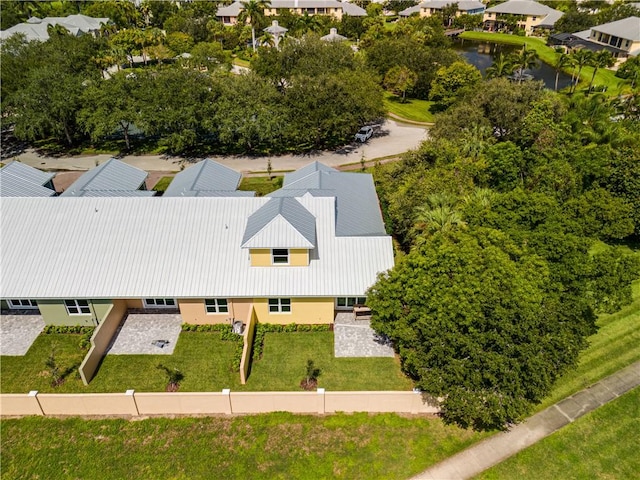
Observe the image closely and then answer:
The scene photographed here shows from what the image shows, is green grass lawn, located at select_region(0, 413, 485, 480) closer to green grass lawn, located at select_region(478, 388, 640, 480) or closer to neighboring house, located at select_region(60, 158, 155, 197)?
green grass lawn, located at select_region(478, 388, 640, 480)

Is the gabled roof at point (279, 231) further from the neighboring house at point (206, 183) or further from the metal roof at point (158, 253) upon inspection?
the neighboring house at point (206, 183)

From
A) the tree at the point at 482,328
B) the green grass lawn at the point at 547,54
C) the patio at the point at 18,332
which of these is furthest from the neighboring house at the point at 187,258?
the green grass lawn at the point at 547,54

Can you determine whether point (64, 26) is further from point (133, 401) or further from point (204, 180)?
point (133, 401)

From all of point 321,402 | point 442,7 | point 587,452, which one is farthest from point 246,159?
point 442,7

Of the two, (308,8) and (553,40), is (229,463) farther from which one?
(308,8)

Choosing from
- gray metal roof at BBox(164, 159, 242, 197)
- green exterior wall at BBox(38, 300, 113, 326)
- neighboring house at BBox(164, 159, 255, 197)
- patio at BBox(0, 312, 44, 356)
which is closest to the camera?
patio at BBox(0, 312, 44, 356)

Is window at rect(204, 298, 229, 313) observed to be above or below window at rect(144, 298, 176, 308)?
above

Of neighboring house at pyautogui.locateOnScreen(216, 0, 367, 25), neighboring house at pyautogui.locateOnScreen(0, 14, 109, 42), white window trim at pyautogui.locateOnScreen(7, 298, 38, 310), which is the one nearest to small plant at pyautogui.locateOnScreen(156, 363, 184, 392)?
white window trim at pyautogui.locateOnScreen(7, 298, 38, 310)

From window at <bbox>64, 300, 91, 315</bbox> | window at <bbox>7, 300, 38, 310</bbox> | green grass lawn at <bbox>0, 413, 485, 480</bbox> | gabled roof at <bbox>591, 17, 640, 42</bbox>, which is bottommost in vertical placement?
green grass lawn at <bbox>0, 413, 485, 480</bbox>
